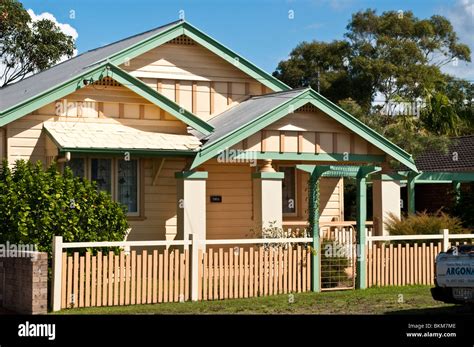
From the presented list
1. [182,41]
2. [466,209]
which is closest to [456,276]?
[466,209]

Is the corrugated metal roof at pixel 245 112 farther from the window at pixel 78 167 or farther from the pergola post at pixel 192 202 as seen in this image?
the window at pixel 78 167

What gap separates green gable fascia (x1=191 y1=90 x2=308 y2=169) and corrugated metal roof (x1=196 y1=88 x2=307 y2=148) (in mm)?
96

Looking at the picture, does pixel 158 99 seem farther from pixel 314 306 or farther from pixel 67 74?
pixel 314 306

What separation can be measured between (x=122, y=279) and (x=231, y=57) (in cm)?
955

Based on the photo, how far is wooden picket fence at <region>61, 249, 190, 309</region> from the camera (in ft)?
53.2

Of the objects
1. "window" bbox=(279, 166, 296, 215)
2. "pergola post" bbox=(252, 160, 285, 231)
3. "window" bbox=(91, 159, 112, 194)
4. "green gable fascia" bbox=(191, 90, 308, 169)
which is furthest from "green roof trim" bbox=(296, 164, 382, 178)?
"window" bbox=(279, 166, 296, 215)

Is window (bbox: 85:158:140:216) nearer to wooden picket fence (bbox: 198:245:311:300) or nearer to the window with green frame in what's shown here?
the window with green frame

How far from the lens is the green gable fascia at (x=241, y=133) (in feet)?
68.3

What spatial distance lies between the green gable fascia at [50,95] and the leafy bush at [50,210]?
71.8 inches

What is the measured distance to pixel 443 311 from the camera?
1589cm

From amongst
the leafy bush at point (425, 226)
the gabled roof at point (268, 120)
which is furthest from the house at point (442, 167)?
the leafy bush at point (425, 226)

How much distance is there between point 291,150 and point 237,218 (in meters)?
3.07

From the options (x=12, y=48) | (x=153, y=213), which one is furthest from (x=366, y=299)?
(x=12, y=48)

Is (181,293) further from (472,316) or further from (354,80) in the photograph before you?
(354,80)
